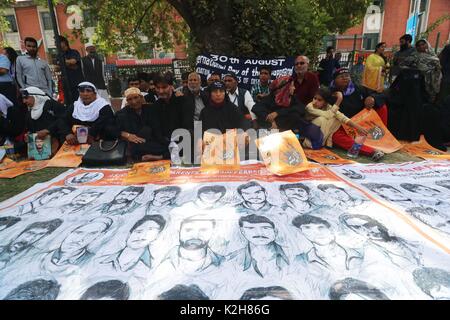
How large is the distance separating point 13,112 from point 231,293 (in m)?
4.30

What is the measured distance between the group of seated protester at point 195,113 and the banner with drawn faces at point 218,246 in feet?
4.54

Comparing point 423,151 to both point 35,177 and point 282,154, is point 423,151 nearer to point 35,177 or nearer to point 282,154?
point 282,154

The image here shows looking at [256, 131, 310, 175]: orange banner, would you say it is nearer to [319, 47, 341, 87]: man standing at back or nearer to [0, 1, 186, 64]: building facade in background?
[319, 47, 341, 87]: man standing at back

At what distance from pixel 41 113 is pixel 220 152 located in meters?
2.74

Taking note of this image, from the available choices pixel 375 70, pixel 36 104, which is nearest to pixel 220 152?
pixel 36 104

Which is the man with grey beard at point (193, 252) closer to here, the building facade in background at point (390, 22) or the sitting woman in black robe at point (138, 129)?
the sitting woman in black robe at point (138, 129)

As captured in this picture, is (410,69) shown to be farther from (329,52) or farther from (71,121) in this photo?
(71,121)

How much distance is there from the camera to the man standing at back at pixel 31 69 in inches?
194

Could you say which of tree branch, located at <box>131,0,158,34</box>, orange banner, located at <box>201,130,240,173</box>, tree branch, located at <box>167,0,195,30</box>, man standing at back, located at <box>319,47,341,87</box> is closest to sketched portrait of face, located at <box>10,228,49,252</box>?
orange banner, located at <box>201,130,240,173</box>

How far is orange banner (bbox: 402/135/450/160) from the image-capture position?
3671mm

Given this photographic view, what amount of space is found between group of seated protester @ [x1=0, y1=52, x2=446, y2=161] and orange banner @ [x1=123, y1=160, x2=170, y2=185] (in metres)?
0.32
